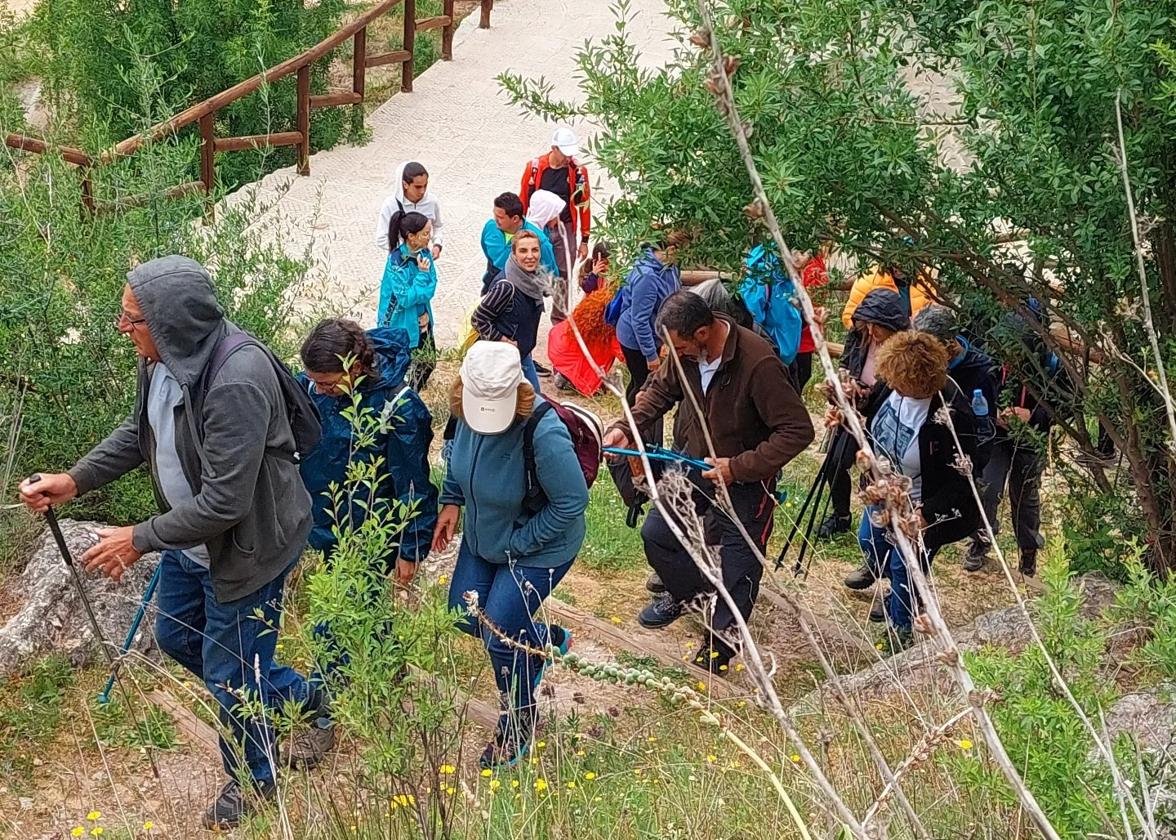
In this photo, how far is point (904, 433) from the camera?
216 inches

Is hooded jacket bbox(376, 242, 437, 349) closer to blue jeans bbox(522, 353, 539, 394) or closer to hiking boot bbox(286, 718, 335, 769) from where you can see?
blue jeans bbox(522, 353, 539, 394)

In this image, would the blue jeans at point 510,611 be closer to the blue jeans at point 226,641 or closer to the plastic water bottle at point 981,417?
the blue jeans at point 226,641

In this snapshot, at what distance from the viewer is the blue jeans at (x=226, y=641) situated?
4.02m

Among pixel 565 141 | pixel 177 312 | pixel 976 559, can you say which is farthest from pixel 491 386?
pixel 565 141

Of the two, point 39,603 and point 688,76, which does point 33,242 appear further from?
point 688,76

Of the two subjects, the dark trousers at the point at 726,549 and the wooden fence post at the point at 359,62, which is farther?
the wooden fence post at the point at 359,62

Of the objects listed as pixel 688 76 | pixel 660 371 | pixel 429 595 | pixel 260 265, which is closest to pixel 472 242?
pixel 260 265

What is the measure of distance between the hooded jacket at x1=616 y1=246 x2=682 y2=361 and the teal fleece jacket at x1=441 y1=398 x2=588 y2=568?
2.89 meters

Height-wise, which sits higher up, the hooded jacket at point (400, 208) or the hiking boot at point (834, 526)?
the hooded jacket at point (400, 208)

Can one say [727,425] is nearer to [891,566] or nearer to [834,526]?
[891,566]

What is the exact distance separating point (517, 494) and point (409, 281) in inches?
144

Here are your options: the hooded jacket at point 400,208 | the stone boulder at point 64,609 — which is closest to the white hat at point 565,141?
the hooded jacket at point 400,208

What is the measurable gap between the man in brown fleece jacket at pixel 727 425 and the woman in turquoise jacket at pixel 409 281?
251cm

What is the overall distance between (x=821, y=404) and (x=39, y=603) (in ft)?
18.6
